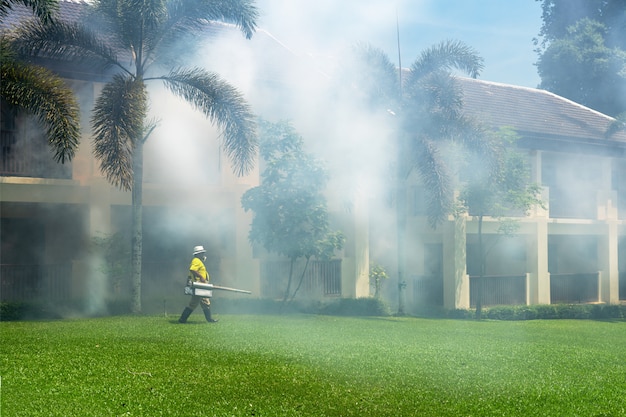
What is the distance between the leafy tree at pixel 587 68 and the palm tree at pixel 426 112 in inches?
136

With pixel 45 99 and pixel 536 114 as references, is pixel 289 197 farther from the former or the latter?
pixel 536 114

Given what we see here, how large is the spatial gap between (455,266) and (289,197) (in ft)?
28.3

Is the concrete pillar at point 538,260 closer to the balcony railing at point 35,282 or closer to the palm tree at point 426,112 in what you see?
the palm tree at point 426,112

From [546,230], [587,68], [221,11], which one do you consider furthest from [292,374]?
[587,68]

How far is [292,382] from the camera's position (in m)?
9.75

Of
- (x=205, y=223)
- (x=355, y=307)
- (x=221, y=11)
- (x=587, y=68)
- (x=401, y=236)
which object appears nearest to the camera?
(x=221, y=11)

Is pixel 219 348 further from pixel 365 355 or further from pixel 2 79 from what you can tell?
pixel 2 79

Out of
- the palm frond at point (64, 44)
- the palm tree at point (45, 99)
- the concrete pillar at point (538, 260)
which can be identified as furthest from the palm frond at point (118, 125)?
the concrete pillar at point (538, 260)

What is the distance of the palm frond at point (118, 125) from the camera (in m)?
17.8

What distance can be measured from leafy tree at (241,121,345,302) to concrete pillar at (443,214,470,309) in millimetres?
7516

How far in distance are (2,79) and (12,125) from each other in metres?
5.72

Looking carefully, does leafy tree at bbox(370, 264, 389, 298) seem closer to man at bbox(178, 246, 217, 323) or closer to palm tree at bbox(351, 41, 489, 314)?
palm tree at bbox(351, 41, 489, 314)

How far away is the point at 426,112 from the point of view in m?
23.5

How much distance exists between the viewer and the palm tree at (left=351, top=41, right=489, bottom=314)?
22.5 metres
